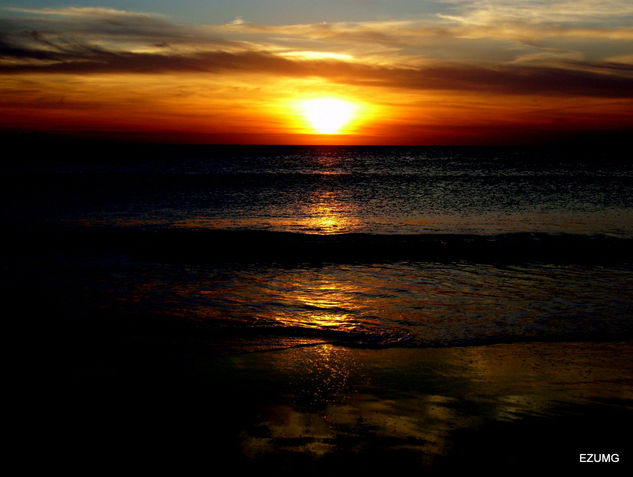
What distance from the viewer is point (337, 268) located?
1348 cm

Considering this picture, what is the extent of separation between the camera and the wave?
1476 cm

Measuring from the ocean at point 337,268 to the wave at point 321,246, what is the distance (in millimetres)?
59

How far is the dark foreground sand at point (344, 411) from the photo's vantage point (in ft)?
14.4

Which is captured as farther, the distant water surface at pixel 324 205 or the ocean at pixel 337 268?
the distant water surface at pixel 324 205

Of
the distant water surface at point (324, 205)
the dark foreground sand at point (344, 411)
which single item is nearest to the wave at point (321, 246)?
the distant water surface at point (324, 205)

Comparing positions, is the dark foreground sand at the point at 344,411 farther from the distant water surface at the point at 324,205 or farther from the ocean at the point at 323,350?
the distant water surface at the point at 324,205

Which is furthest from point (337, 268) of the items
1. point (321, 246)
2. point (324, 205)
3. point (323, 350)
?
point (324, 205)

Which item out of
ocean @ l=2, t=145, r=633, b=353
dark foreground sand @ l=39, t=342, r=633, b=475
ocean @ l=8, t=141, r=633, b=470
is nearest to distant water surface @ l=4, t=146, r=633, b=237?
ocean @ l=2, t=145, r=633, b=353

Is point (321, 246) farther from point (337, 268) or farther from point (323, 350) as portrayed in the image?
point (323, 350)

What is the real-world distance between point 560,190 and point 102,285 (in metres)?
35.6

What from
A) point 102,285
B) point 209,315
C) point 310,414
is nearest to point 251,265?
point 102,285

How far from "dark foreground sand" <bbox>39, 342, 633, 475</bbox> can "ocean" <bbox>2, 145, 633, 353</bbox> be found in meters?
0.89

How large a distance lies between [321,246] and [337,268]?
336 centimetres

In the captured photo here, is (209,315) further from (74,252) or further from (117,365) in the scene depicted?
(74,252)
